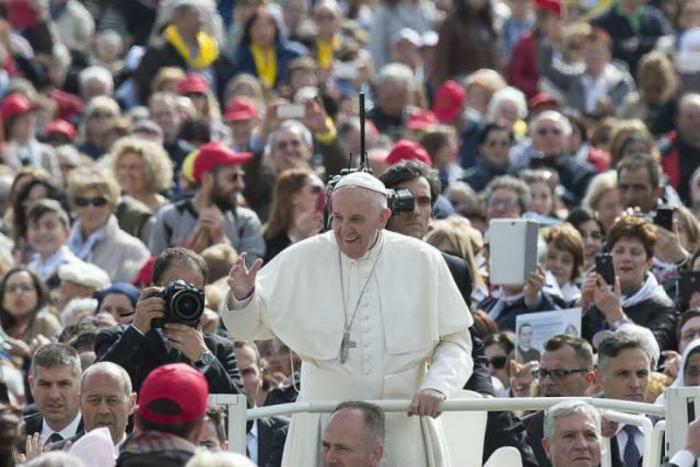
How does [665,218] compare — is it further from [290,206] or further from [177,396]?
[177,396]

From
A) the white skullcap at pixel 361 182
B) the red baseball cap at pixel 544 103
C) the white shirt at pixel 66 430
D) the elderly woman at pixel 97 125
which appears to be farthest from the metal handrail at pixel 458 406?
the elderly woman at pixel 97 125

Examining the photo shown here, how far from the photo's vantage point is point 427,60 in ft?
77.5

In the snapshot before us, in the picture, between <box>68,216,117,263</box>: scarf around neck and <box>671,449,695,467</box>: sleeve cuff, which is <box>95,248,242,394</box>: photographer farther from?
<box>68,216,117,263</box>: scarf around neck

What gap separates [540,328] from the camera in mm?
13547

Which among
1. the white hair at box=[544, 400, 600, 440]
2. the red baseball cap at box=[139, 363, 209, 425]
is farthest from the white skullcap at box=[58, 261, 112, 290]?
the red baseball cap at box=[139, 363, 209, 425]

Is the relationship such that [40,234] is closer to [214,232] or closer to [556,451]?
[214,232]

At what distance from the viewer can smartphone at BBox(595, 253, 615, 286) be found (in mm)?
13641

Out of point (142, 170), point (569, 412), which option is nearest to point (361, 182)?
point (569, 412)

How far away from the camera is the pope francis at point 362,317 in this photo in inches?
424

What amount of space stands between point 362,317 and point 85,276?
492 centimetres

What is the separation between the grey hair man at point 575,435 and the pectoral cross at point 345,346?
3.12 feet

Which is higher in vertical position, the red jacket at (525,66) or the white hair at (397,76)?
the red jacket at (525,66)

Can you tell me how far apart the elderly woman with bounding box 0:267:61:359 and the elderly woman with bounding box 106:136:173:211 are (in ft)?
7.71

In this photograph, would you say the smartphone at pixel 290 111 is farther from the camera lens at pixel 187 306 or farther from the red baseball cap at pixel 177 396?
the red baseball cap at pixel 177 396
